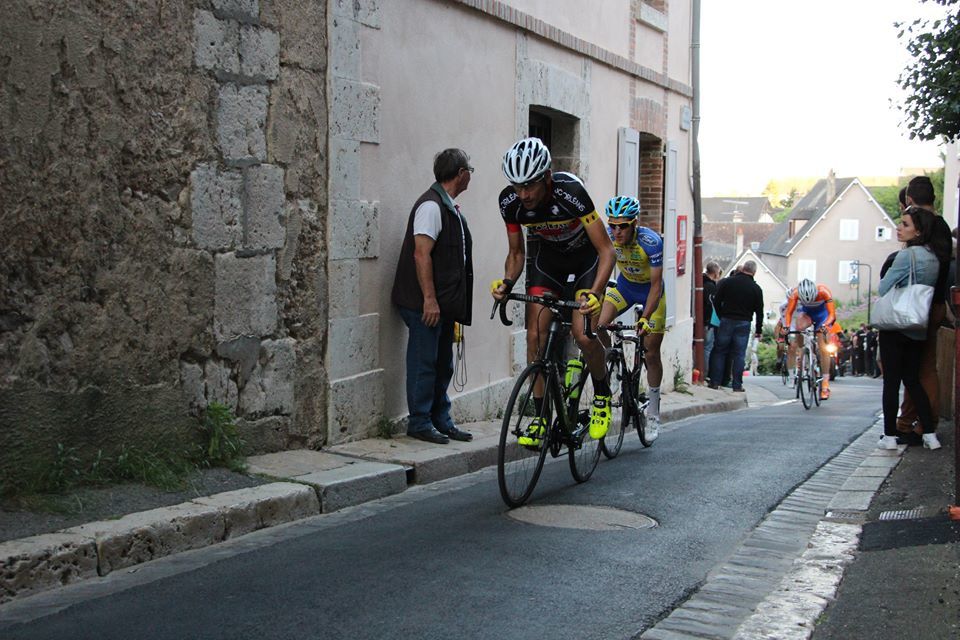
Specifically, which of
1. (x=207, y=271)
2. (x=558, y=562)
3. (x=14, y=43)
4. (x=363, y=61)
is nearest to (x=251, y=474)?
(x=207, y=271)

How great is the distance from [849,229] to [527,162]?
85615mm

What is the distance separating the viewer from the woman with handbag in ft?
26.0

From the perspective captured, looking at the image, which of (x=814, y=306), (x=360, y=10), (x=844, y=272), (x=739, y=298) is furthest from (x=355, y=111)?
(x=844, y=272)

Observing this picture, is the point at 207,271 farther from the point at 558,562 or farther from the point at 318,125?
the point at 558,562

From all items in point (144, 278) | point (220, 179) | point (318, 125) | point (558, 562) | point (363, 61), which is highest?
point (363, 61)

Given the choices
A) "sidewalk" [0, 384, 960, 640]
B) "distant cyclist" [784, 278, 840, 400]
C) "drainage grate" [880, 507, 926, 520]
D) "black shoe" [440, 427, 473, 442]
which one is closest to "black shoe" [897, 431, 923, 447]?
"sidewalk" [0, 384, 960, 640]

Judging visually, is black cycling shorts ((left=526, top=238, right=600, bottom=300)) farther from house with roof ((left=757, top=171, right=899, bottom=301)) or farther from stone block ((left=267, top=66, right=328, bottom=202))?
house with roof ((left=757, top=171, right=899, bottom=301))

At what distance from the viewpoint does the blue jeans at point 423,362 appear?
788 centimetres

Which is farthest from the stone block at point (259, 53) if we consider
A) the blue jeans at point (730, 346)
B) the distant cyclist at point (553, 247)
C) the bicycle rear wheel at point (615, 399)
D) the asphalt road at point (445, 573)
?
the blue jeans at point (730, 346)

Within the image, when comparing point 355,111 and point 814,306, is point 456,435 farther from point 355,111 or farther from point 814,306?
point 814,306

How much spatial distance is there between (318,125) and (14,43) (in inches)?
96.7

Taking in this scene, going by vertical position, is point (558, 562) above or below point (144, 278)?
below

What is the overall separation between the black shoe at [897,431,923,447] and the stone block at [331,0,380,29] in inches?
206

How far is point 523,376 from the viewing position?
6.21 meters
